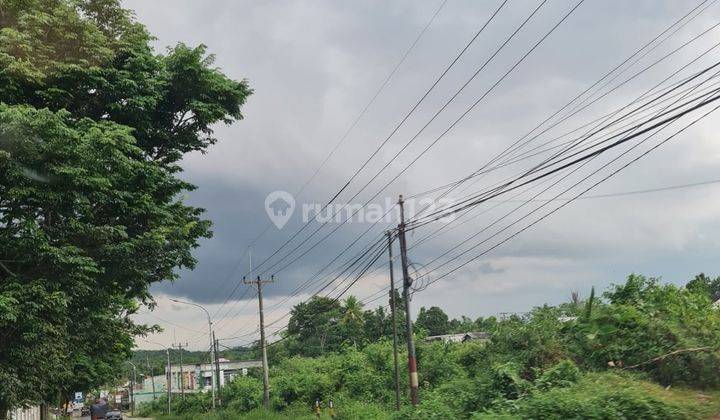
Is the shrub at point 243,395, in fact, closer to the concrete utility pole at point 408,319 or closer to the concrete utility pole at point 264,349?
the concrete utility pole at point 264,349

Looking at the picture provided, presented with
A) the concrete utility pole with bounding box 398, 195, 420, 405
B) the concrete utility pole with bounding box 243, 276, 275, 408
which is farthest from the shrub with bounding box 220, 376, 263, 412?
the concrete utility pole with bounding box 398, 195, 420, 405

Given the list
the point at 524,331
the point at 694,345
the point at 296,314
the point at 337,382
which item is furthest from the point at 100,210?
the point at 296,314

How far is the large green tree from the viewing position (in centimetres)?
1600

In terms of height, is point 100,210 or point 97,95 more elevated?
point 97,95

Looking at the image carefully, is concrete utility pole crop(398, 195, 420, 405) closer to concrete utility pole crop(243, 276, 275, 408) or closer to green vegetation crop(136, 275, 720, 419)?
green vegetation crop(136, 275, 720, 419)

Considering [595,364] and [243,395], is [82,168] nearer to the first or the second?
[595,364]

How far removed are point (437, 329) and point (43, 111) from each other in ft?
266

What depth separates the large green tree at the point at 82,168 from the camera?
16.0m

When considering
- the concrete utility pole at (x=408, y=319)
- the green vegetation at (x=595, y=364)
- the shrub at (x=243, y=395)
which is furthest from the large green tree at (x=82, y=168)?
the shrub at (x=243, y=395)

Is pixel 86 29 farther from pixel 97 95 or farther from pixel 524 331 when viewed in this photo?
pixel 524 331

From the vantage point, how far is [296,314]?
85.8 metres

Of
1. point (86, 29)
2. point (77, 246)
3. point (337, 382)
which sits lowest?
point (337, 382)

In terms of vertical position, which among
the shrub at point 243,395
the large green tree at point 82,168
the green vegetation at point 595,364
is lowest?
the shrub at point 243,395

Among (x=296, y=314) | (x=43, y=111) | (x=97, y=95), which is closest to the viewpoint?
(x=43, y=111)
